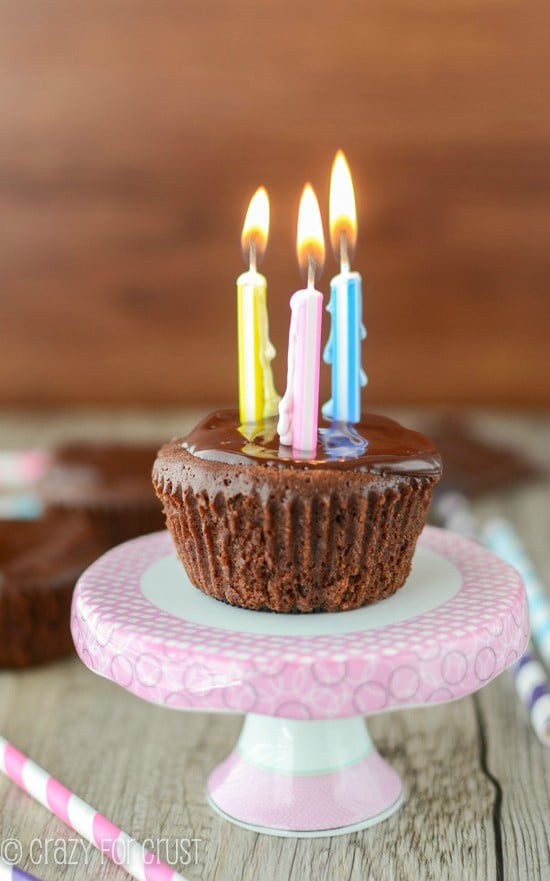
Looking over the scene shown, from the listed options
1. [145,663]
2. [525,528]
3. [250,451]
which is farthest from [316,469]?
[525,528]

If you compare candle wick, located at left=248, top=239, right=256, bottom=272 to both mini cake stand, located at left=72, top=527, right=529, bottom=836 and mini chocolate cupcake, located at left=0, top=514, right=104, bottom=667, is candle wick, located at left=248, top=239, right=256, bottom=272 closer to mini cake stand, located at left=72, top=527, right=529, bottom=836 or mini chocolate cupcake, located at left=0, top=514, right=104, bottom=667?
mini cake stand, located at left=72, top=527, right=529, bottom=836

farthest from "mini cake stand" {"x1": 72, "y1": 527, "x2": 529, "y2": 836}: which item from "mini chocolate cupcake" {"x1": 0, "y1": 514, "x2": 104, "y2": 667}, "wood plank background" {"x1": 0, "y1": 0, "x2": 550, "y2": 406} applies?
"wood plank background" {"x1": 0, "y1": 0, "x2": 550, "y2": 406}

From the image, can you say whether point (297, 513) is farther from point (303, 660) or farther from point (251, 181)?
point (251, 181)

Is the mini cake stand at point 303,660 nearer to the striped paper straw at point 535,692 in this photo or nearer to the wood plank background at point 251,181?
the striped paper straw at point 535,692

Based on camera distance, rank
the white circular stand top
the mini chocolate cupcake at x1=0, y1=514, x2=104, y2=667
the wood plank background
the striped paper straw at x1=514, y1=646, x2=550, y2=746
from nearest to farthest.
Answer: the white circular stand top
the striped paper straw at x1=514, y1=646, x2=550, y2=746
the mini chocolate cupcake at x1=0, y1=514, x2=104, y2=667
the wood plank background

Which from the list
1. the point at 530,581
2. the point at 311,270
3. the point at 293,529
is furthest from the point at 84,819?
the point at 530,581
